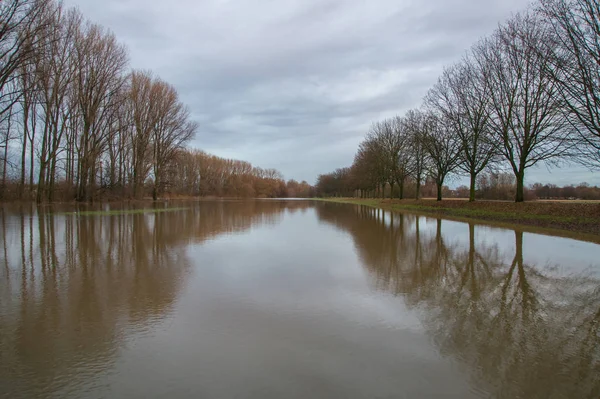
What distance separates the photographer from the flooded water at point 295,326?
2980mm

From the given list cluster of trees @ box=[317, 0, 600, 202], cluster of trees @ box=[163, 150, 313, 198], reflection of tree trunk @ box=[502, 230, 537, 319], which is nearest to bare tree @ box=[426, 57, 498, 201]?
cluster of trees @ box=[317, 0, 600, 202]

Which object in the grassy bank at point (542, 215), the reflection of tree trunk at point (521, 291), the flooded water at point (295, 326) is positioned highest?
the grassy bank at point (542, 215)

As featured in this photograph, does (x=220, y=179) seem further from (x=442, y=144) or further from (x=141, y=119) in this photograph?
(x=442, y=144)

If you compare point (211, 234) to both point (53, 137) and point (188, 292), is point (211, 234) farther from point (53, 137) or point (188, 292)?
point (53, 137)

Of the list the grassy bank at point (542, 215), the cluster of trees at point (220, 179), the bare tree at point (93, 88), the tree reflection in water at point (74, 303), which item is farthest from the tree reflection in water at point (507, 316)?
the cluster of trees at point (220, 179)

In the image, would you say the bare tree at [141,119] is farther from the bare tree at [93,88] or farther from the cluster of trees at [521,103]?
the cluster of trees at [521,103]

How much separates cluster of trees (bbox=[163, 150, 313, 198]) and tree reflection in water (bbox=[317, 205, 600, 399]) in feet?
230

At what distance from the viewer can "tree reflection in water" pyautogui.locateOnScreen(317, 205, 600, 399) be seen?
10.3ft

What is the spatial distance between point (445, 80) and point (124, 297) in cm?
3263

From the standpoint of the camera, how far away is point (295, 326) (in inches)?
167

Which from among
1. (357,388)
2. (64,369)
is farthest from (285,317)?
(64,369)

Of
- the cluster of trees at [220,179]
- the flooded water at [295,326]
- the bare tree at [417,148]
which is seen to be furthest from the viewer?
the cluster of trees at [220,179]

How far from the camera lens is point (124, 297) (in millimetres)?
5258

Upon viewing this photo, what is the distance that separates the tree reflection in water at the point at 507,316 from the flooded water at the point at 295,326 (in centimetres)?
2
